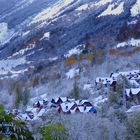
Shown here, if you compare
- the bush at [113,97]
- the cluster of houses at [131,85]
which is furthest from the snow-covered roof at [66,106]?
the cluster of houses at [131,85]

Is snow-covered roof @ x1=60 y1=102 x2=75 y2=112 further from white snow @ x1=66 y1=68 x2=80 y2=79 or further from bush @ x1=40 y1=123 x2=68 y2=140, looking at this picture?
white snow @ x1=66 y1=68 x2=80 y2=79

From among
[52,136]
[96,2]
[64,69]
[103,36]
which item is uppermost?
[96,2]

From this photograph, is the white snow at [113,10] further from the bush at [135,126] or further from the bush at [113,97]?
the bush at [135,126]

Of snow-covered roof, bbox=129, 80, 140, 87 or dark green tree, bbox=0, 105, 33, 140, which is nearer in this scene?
dark green tree, bbox=0, 105, 33, 140

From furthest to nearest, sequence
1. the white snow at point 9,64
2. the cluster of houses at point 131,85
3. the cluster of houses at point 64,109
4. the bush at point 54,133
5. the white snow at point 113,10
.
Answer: the white snow at point 113,10 < the white snow at point 9,64 < the cluster of houses at point 131,85 < the cluster of houses at point 64,109 < the bush at point 54,133

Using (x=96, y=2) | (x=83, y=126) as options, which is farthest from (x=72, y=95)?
(x=96, y=2)

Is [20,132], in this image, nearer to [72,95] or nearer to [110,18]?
[72,95]

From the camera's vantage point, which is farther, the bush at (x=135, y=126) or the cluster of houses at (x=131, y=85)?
the cluster of houses at (x=131, y=85)

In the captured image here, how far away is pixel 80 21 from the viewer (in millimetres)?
174500

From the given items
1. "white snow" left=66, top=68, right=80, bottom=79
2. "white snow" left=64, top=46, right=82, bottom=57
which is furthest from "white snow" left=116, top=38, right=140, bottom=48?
"white snow" left=66, top=68, right=80, bottom=79

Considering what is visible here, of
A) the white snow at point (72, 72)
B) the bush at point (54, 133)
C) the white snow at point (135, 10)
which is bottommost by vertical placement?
the bush at point (54, 133)

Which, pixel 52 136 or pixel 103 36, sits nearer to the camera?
pixel 52 136

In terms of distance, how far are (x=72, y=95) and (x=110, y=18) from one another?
9148 centimetres

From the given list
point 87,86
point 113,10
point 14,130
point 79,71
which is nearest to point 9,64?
point 113,10
